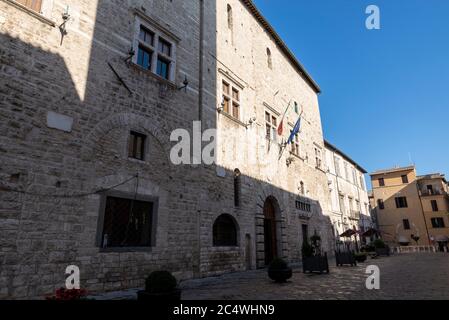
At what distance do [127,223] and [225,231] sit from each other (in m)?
4.42

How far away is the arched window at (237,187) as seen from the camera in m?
11.6

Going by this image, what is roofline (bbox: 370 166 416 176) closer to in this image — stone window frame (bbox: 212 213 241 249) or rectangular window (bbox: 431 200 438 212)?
rectangular window (bbox: 431 200 438 212)

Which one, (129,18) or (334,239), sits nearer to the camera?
(129,18)

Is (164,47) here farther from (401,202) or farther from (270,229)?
(401,202)

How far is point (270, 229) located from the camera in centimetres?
1415

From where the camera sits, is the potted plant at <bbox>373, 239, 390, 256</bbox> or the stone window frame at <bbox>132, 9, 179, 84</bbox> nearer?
the stone window frame at <bbox>132, 9, 179, 84</bbox>

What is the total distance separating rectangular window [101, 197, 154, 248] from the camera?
22.9 feet

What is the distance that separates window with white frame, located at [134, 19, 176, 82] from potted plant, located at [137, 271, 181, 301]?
20.9ft

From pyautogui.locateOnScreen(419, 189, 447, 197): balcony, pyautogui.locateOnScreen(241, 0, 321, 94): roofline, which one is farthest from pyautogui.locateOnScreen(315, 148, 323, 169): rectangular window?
pyautogui.locateOnScreen(419, 189, 447, 197): balcony
